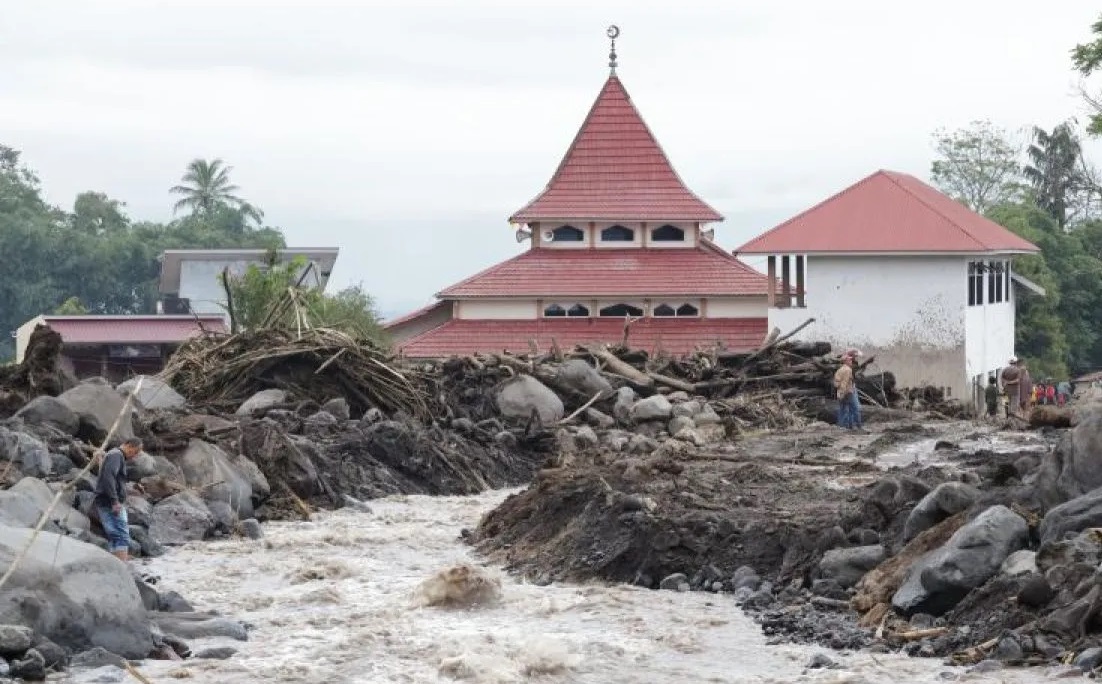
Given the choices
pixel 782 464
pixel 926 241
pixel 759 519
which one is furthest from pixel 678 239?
pixel 759 519

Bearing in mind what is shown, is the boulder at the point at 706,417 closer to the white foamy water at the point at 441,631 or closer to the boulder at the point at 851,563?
the white foamy water at the point at 441,631

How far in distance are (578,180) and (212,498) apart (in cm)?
3181

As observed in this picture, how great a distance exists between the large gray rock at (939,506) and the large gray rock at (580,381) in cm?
1394

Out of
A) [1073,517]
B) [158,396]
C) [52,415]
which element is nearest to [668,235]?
[158,396]

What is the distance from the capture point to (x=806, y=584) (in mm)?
15539

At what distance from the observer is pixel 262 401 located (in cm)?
2672

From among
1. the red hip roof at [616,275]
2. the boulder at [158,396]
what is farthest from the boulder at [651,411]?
the red hip roof at [616,275]

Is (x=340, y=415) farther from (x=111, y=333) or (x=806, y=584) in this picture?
(x=111, y=333)

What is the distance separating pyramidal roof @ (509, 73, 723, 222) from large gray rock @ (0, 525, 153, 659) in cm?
3632

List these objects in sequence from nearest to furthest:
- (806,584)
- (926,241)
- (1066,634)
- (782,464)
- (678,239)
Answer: (1066,634) < (806,584) < (782,464) < (926,241) < (678,239)

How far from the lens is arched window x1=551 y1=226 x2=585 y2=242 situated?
1976 inches

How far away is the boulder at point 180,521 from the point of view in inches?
750

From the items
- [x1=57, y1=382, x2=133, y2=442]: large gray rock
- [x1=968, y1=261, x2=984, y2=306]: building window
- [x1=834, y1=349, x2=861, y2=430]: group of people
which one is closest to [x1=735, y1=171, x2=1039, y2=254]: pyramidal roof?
[x1=968, y1=261, x2=984, y2=306]: building window

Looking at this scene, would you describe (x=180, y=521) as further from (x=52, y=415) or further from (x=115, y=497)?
(x=115, y=497)
